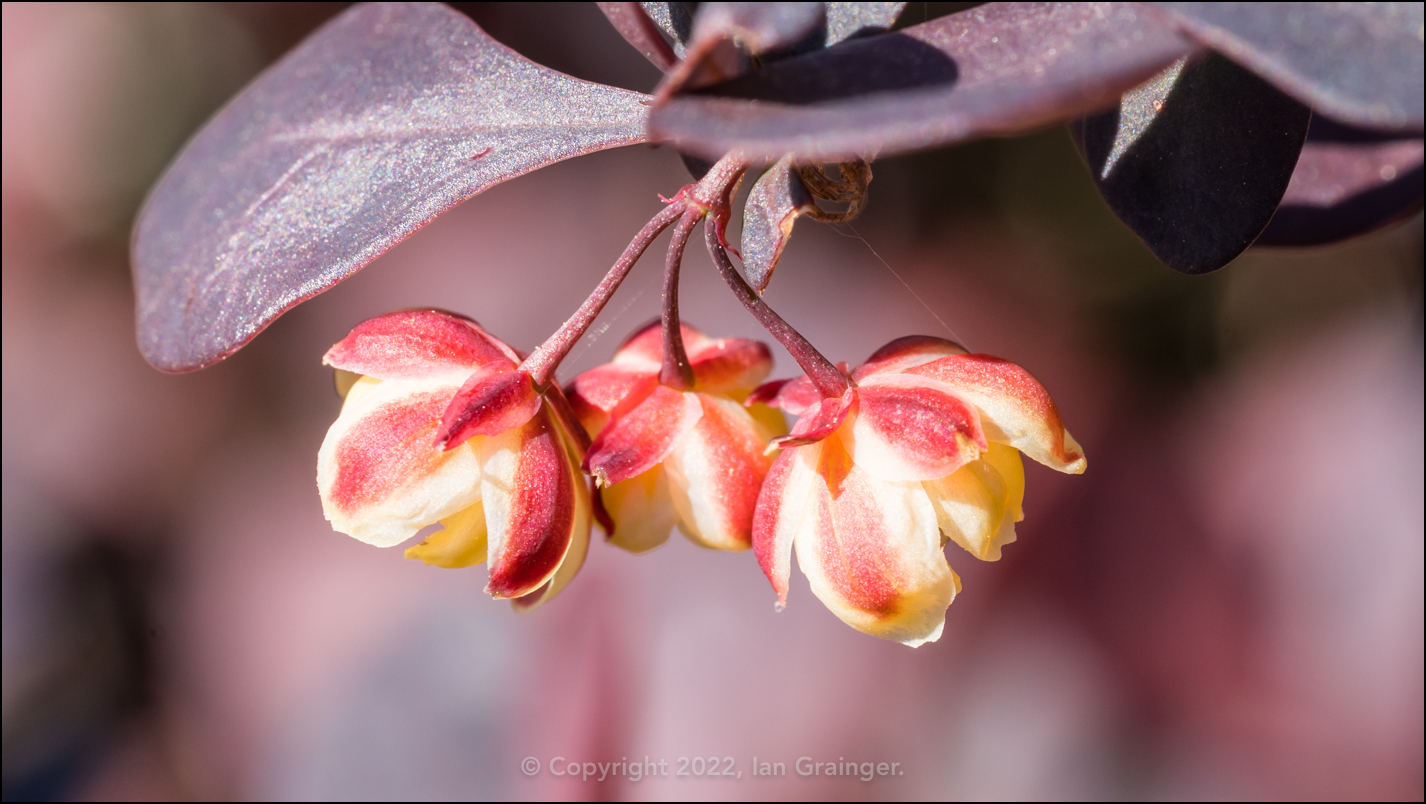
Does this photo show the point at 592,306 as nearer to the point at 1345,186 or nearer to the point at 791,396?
the point at 791,396

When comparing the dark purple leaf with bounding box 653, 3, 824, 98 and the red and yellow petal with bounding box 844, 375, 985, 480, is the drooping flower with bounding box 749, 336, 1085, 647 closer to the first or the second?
the red and yellow petal with bounding box 844, 375, 985, 480

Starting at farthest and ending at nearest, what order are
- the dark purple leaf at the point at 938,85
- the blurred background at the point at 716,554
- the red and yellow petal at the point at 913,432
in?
1. the blurred background at the point at 716,554
2. the red and yellow petal at the point at 913,432
3. the dark purple leaf at the point at 938,85

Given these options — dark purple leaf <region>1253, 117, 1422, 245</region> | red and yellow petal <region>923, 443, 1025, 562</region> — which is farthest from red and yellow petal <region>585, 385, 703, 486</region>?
dark purple leaf <region>1253, 117, 1422, 245</region>

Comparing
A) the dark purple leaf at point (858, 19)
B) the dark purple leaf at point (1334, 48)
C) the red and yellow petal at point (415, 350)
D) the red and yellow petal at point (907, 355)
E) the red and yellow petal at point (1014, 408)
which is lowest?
the red and yellow petal at point (1014, 408)

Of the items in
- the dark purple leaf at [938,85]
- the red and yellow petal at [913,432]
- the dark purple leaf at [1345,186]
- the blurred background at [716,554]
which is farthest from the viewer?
the blurred background at [716,554]

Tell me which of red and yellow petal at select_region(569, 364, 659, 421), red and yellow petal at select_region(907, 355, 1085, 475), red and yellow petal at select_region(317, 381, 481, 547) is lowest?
red and yellow petal at select_region(907, 355, 1085, 475)

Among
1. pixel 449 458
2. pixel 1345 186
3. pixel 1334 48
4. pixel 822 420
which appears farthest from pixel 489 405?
pixel 1345 186

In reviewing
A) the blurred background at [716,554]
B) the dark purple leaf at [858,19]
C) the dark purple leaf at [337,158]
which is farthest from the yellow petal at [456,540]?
the blurred background at [716,554]

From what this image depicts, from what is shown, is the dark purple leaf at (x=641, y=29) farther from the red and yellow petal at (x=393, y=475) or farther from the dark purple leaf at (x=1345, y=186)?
the dark purple leaf at (x=1345, y=186)
